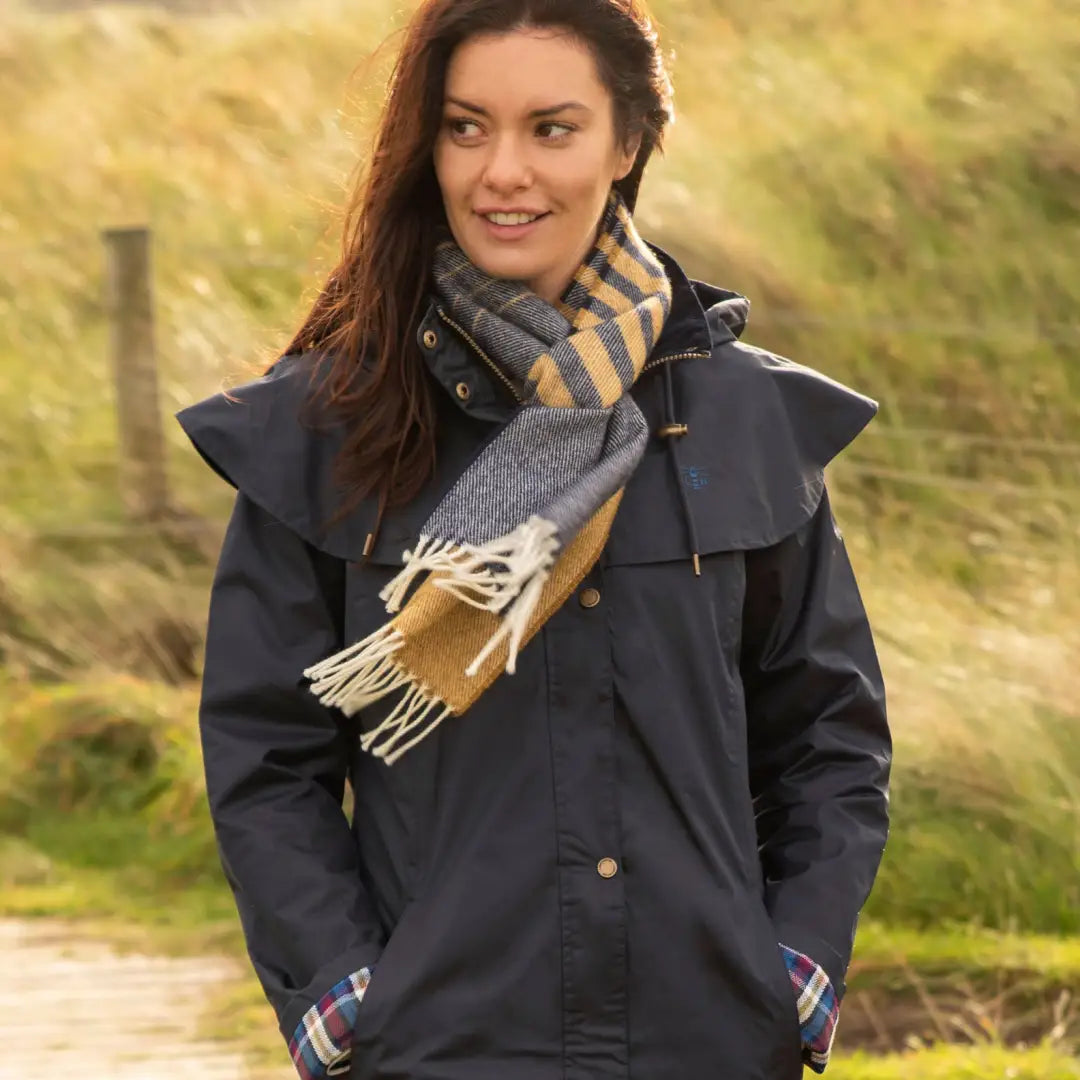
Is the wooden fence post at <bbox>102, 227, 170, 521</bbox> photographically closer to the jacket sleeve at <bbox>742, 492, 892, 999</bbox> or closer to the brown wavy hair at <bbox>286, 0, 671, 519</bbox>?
the brown wavy hair at <bbox>286, 0, 671, 519</bbox>

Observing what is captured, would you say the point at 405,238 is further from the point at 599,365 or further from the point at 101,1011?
the point at 101,1011

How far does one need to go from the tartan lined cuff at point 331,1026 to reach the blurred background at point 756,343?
86 cm

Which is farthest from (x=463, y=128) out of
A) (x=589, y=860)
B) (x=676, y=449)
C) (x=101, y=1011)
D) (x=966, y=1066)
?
(x=101, y=1011)

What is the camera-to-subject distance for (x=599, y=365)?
2381 millimetres

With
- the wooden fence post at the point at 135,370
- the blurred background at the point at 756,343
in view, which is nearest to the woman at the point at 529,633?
the blurred background at the point at 756,343

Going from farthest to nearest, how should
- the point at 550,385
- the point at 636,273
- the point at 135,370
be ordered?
the point at 135,370
the point at 636,273
the point at 550,385

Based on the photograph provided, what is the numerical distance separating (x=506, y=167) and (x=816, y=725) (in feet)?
2.64

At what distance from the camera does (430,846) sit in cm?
229

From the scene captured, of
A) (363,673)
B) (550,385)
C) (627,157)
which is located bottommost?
(363,673)

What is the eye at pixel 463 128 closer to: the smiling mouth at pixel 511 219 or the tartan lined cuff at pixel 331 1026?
the smiling mouth at pixel 511 219

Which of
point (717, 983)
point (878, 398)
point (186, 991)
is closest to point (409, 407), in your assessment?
point (717, 983)

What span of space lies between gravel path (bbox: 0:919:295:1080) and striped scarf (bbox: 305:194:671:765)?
2.17 metres

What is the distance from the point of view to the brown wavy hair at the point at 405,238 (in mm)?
2373

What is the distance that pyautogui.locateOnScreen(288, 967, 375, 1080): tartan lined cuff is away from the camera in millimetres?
2268
